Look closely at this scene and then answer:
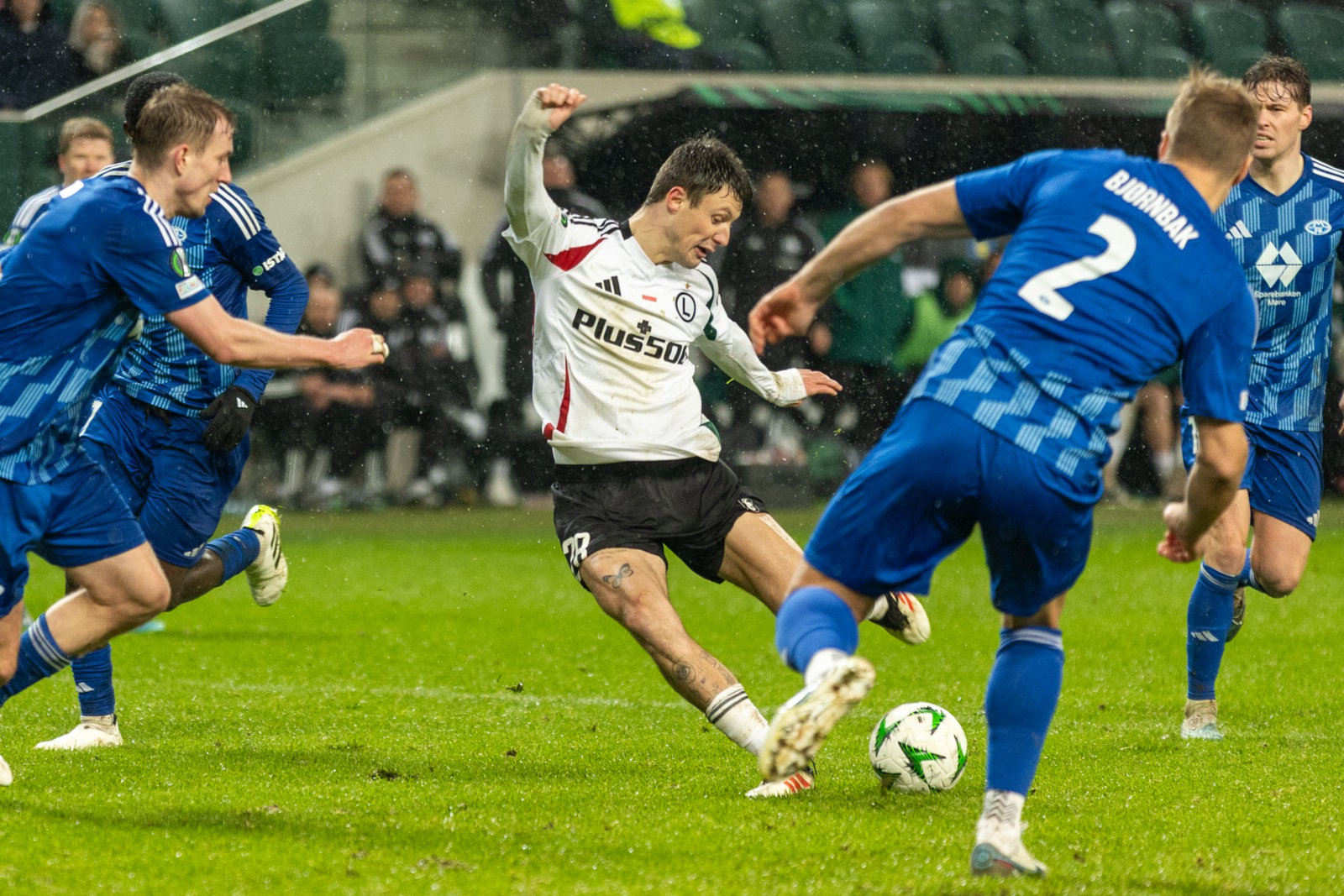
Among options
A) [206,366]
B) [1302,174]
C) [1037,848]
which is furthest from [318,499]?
[1037,848]

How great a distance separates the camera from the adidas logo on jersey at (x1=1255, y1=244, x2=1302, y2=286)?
5.90 metres

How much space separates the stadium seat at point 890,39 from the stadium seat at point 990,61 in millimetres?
250

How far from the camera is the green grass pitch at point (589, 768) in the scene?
3828 millimetres

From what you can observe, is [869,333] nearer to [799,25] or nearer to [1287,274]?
[799,25]

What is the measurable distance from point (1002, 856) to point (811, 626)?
0.74 meters

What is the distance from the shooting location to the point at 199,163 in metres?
4.30

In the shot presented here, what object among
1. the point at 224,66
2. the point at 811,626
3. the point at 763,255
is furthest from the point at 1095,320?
the point at 224,66

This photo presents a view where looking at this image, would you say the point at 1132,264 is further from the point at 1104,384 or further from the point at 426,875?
the point at 426,875

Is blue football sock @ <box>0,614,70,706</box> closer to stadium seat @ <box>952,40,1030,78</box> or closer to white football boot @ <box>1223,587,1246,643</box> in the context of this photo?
white football boot @ <box>1223,587,1246,643</box>

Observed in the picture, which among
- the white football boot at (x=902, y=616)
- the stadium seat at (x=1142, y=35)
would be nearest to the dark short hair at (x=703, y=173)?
the white football boot at (x=902, y=616)

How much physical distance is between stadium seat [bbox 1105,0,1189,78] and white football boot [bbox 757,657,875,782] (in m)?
13.0

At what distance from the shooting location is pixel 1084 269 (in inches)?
139

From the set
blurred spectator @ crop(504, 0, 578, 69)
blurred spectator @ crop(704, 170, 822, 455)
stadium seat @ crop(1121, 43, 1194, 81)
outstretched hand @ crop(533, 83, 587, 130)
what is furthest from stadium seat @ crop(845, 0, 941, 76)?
outstretched hand @ crop(533, 83, 587, 130)

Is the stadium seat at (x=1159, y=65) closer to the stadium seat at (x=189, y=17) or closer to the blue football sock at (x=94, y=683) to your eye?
the stadium seat at (x=189, y=17)
